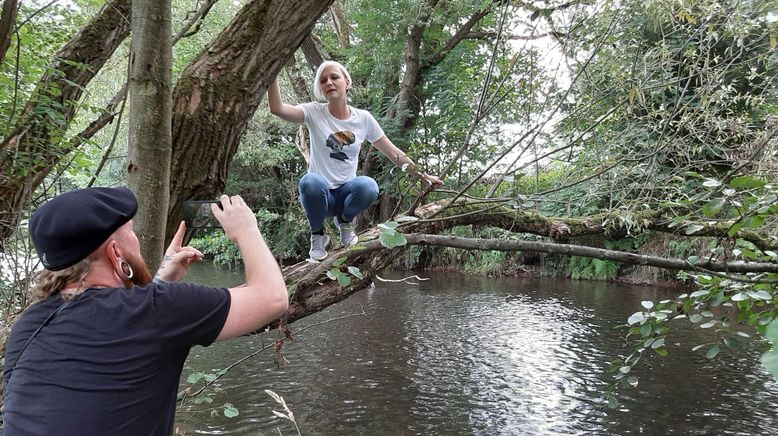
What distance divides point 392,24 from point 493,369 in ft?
26.7

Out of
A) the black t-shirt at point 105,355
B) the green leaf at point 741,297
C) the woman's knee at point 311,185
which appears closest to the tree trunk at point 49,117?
the woman's knee at point 311,185

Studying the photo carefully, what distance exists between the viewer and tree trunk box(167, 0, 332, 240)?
182cm

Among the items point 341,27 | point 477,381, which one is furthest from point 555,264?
point 477,381

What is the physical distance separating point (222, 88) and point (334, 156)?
3.36ft

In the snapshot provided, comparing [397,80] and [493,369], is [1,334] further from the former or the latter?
[397,80]

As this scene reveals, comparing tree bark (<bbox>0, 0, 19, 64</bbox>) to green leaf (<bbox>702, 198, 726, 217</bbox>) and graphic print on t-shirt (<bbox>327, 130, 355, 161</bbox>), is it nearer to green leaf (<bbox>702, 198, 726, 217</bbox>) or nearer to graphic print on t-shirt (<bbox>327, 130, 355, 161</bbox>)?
graphic print on t-shirt (<bbox>327, 130, 355, 161</bbox>)

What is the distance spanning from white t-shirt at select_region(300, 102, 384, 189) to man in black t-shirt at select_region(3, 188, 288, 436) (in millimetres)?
1708

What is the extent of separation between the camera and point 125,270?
115 centimetres

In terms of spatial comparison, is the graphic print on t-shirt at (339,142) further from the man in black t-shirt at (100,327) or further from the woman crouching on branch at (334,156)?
the man in black t-shirt at (100,327)

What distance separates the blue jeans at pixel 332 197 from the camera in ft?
8.59

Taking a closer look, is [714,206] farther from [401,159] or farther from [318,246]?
[318,246]

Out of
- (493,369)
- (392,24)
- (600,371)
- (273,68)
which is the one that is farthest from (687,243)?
(273,68)

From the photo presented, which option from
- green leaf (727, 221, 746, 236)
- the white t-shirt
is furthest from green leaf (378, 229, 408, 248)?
the white t-shirt

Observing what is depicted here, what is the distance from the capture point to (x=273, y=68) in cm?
196
